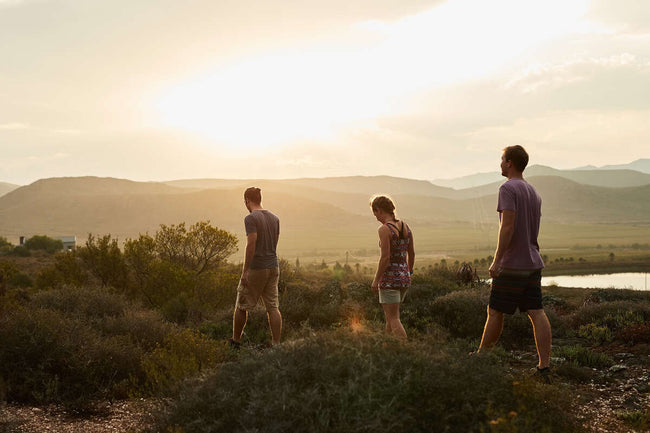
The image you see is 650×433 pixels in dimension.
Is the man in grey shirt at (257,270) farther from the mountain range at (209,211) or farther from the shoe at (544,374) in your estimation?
the mountain range at (209,211)

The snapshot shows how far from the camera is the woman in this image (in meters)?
5.79

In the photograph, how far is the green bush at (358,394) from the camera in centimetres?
340

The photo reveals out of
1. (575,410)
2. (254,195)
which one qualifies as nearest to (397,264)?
(254,195)

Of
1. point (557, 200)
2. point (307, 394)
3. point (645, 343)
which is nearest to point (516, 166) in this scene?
point (307, 394)

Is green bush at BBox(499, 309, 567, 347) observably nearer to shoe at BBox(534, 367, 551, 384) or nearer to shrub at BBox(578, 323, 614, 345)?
shrub at BBox(578, 323, 614, 345)

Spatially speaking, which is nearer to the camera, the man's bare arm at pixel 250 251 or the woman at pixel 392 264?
the woman at pixel 392 264

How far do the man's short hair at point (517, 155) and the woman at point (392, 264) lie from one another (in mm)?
1327

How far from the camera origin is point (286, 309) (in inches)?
376

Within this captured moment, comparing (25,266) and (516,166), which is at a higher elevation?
(516,166)

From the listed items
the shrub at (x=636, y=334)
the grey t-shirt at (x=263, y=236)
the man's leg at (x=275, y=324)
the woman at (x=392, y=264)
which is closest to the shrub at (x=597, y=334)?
the shrub at (x=636, y=334)

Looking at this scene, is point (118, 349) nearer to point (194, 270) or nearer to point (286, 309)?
point (286, 309)

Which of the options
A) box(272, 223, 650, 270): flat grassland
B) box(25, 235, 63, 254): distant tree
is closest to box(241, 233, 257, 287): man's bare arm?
box(25, 235, 63, 254): distant tree

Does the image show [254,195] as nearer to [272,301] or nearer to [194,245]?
[272,301]

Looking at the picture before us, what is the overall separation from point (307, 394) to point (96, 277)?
35.9ft
